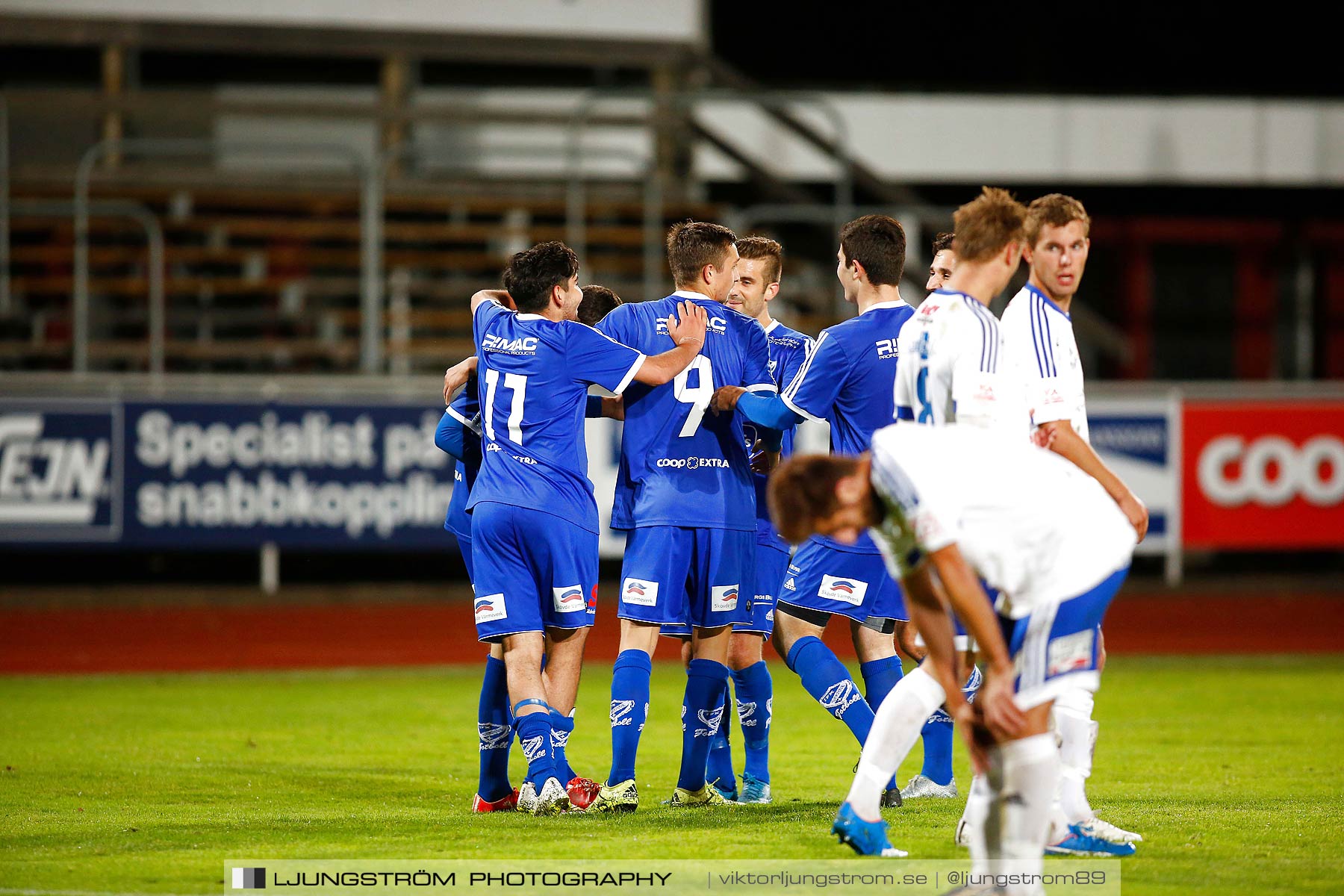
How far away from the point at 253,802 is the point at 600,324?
2672mm

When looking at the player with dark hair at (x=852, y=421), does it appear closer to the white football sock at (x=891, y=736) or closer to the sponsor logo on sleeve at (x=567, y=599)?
the sponsor logo on sleeve at (x=567, y=599)

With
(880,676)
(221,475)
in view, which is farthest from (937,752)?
(221,475)

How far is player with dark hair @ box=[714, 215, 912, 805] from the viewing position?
6.66 m

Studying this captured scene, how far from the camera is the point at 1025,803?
179 inches

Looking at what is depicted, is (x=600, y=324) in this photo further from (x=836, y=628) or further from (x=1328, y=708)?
(x=836, y=628)

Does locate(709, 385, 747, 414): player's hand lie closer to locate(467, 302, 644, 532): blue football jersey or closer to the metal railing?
locate(467, 302, 644, 532): blue football jersey

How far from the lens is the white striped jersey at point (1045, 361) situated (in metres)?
5.98

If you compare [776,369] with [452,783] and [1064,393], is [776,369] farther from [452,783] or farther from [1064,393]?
[452,783]

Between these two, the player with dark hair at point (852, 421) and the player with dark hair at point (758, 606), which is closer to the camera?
the player with dark hair at point (852, 421)

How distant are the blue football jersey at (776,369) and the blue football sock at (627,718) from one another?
94cm

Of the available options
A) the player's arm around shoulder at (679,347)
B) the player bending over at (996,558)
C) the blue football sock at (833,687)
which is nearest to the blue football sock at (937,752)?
the blue football sock at (833,687)

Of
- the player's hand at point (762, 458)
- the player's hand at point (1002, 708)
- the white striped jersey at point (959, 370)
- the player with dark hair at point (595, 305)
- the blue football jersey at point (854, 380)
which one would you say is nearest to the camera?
the player's hand at point (1002, 708)

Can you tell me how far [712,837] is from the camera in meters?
5.98

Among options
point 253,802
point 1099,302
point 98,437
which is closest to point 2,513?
point 98,437
